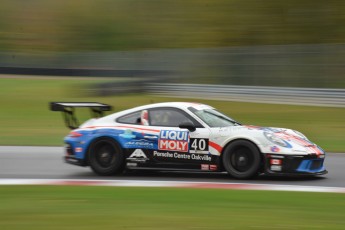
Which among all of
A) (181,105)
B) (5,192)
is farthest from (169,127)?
(5,192)

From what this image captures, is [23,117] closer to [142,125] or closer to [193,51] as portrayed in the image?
[193,51]

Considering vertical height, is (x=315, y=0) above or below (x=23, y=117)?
above

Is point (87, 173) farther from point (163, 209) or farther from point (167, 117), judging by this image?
point (163, 209)

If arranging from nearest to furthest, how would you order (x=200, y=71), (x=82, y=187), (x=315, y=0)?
(x=82, y=187) < (x=315, y=0) < (x=200, y=71)

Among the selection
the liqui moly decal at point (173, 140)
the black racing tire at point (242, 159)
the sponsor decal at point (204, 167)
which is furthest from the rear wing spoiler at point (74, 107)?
the black racing tire at point (242, 159)

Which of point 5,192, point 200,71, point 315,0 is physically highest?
point 315,0

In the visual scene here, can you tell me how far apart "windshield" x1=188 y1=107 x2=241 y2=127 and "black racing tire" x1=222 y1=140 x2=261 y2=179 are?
0.60m

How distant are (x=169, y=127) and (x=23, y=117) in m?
15.1

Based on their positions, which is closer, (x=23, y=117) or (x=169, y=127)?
(x=169, y=127)

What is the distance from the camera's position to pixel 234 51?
3028 cm

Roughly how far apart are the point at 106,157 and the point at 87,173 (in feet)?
2.37

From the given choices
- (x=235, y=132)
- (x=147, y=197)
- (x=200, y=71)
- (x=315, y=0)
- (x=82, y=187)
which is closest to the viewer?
(x=147, y=197)

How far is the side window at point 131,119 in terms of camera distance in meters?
11.9

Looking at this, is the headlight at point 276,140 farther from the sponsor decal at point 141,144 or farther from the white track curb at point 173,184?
the sponsor decal at point 141,144
